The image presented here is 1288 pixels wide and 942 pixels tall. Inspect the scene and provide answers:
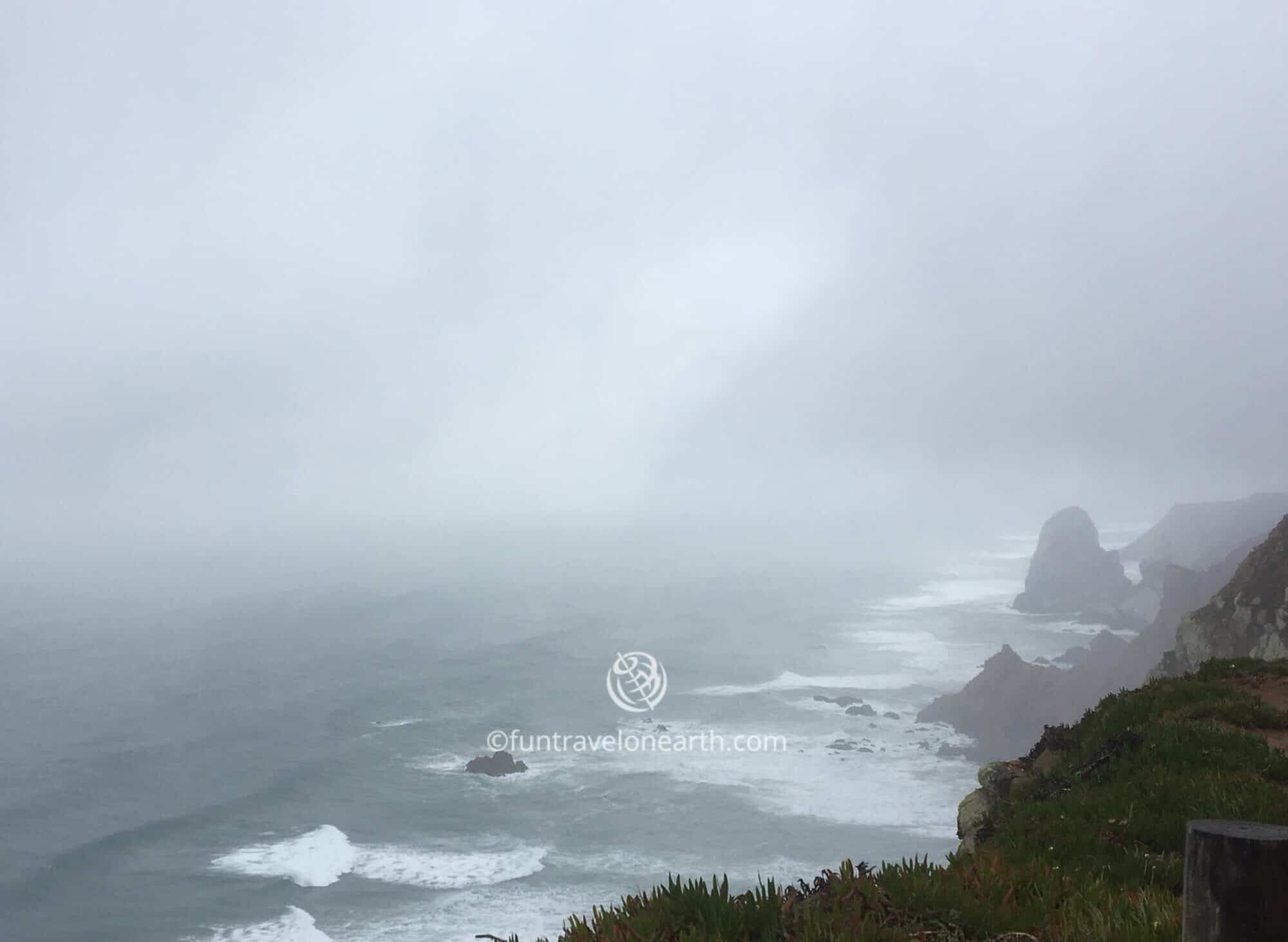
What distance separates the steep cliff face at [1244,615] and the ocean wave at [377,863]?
4029 cm

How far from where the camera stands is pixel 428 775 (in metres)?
72.6

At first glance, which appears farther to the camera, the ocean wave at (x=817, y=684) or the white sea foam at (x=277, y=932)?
the ocean wave at (x=817, y=684)

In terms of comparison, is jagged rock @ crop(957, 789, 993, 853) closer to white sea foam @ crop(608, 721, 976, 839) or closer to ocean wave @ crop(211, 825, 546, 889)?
ocean wave @ crop(211, 825, 546, 889)

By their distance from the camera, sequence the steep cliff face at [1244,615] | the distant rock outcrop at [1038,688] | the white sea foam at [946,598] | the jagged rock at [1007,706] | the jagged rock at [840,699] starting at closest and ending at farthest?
the steep cliff face at [1244,615] < the jagged rock at [1007,706] < the distant rock outcrop at [1038,688] < the jagged rock at [840,699] < the white sea foam at [946,598]

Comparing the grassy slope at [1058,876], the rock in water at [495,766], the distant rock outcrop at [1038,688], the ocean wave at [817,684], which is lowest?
the rock in water at [495,766]

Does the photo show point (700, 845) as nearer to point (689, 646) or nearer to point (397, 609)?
point (689, 646)

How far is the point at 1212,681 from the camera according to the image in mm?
14508

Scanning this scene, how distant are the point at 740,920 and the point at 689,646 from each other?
415 feet

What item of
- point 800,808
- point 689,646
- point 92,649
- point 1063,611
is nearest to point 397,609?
point 92,649

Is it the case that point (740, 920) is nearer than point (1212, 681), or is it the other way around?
point (740, 920)

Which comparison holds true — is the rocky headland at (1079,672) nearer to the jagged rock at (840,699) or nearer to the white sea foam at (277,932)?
the jagged rock at (840,699)

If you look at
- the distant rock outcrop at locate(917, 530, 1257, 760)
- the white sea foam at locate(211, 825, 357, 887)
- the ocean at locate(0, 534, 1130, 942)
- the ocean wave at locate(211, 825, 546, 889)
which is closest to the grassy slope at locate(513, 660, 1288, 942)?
the ocean at locate(0, 534, 1130, 942)
